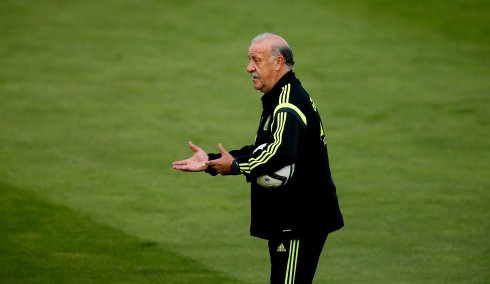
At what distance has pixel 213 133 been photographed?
50.7 feet

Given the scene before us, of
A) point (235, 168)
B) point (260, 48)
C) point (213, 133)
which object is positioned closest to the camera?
point (235, 168)

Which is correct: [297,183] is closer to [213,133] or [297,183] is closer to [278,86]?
[278,86]

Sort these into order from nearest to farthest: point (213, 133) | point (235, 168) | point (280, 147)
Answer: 1. point (280, 147)
2. point (235, 168)
3. point (213, 133)

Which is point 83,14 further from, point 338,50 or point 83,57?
point 338,50

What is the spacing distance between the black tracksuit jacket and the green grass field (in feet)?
9.86

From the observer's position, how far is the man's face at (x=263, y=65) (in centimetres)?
680

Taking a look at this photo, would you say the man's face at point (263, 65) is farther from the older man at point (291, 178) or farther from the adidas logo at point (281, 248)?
the adidas logo at point (281, 248)

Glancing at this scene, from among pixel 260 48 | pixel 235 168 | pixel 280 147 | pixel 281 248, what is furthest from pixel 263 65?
pixel 281 248

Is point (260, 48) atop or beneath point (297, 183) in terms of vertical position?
atop

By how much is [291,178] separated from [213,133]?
28.5 ft

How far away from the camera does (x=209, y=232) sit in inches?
449

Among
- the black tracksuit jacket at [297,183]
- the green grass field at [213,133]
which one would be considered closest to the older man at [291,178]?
the black tracksuit jacket at [297,183]

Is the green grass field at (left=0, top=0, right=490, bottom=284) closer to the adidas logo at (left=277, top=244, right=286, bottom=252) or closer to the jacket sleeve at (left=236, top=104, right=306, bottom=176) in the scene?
the adidas logo at (left=277, top=244, right=286, bottom=252)

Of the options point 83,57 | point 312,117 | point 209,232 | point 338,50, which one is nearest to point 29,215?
point 209,232
